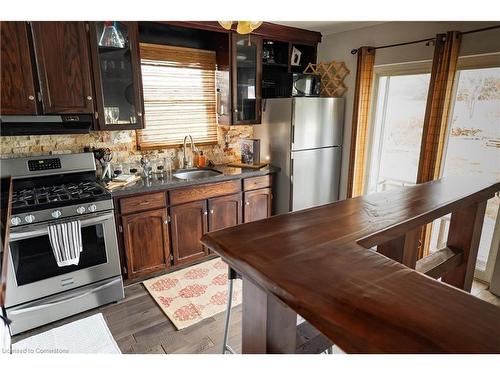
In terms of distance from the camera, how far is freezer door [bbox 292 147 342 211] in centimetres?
335

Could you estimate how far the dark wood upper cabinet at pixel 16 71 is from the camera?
2.10 m

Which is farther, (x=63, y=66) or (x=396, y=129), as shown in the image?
(x=396, y=129)

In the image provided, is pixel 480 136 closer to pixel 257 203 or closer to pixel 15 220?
pixel 257 203

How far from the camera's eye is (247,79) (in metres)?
3.34

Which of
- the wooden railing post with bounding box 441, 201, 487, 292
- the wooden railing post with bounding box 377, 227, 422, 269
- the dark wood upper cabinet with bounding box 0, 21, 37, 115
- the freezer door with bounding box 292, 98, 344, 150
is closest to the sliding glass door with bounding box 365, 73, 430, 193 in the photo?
the freezer door with bounding box 292, 98, 344, 150

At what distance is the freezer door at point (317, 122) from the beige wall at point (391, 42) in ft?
0.44

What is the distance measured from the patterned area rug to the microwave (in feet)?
6.89

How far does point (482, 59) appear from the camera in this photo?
8.21ft

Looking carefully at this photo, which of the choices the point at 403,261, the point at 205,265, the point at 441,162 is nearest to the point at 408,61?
the point at 441,162

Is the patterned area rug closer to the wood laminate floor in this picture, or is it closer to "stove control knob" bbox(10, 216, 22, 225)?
the wood laminate floor

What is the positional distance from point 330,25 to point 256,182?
1.85 m

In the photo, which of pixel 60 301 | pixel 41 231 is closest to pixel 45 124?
pixel 41 231
